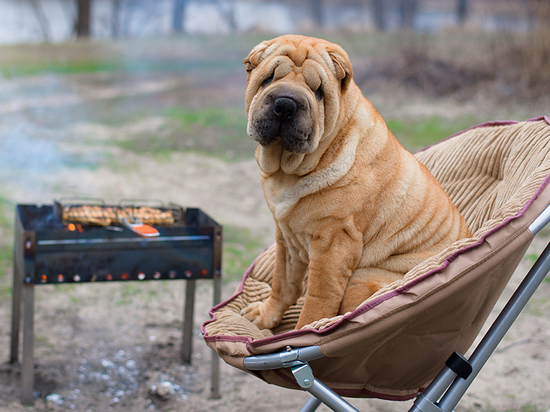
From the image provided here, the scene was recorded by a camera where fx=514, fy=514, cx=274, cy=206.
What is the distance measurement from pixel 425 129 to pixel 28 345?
6.77 metres

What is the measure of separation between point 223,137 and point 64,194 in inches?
102

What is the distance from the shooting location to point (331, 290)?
5.68 ft

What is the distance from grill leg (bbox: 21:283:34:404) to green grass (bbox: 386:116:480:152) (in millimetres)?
5844

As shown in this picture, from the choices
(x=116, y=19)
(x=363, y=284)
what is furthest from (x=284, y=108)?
(x=116, y=19)

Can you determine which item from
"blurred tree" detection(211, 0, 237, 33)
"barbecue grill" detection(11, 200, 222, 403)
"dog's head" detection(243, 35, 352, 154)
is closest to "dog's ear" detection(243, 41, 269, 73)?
"dog's head" detection(243, 35, 352, 154)

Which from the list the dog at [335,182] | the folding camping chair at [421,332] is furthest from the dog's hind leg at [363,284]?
the folding camping chair at [421,332]

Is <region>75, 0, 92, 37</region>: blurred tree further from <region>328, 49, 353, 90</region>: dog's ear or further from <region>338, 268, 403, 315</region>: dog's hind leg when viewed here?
<region>338, 268, 403, 315</region>: dog's hind leg

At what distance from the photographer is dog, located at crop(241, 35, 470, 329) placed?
5.30 ft

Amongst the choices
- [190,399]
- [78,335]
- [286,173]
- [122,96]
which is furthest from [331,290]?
[122,96]

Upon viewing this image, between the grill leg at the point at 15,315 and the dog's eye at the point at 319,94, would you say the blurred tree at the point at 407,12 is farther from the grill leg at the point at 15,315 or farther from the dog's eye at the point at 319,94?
the dog's eye at the point at 319,94

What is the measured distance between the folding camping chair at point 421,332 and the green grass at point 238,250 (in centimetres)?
272

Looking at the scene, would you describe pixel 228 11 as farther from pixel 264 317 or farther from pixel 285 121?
pixel 285 121

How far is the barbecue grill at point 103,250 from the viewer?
2.55 metres

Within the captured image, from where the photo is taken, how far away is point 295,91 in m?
1.54
